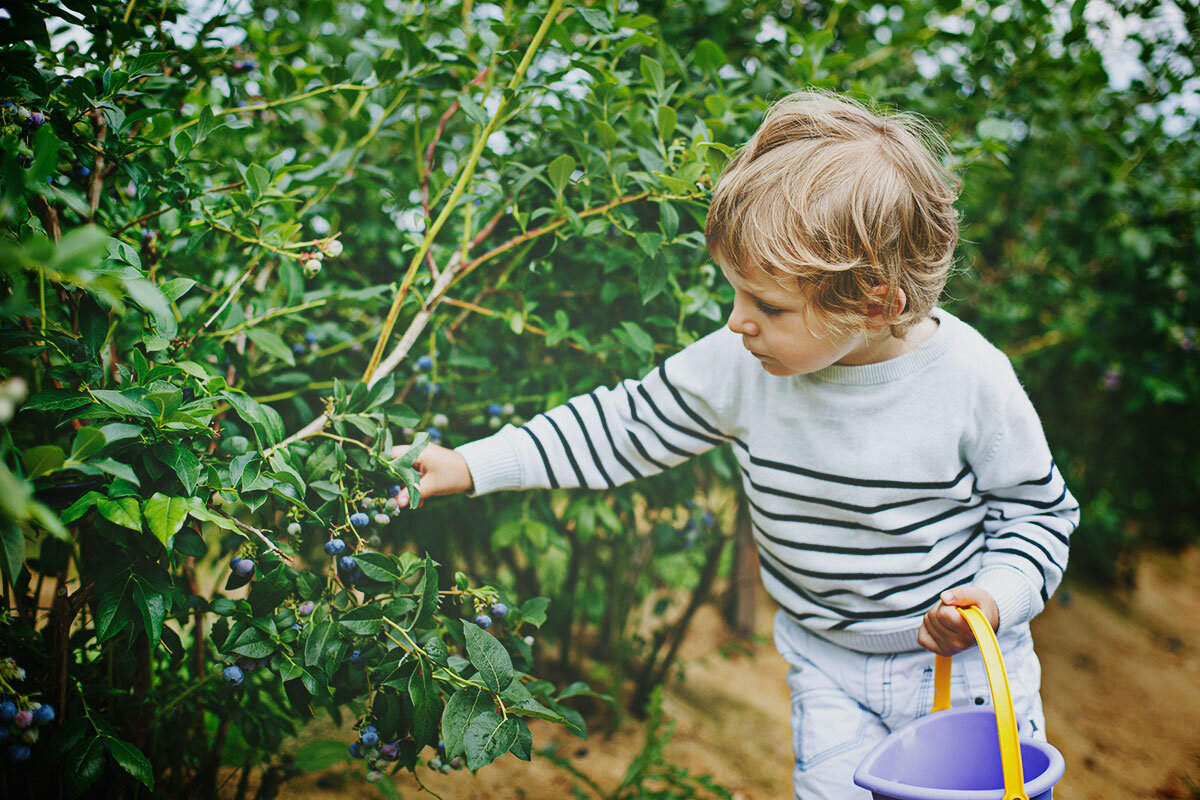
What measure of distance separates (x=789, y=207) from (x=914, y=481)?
1.65ft

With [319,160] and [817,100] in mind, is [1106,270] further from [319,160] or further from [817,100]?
[319,160]

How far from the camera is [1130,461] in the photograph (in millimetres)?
3035

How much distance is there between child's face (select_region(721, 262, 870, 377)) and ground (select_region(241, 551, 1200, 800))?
1.26m

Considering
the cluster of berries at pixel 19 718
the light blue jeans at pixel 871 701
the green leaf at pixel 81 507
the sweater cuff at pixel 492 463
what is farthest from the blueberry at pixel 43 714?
the light blue jeans at pixel 871 701

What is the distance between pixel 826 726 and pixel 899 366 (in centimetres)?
63

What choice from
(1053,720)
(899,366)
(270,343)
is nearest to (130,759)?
(270,343)

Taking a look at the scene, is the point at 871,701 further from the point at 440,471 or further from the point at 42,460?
the point at 42,460

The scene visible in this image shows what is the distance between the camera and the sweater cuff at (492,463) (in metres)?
1.27

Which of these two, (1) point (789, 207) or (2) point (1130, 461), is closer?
(1) point (789, 207)

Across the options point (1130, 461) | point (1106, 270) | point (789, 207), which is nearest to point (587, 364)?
point (789, 207)

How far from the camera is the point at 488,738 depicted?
95 centimetres

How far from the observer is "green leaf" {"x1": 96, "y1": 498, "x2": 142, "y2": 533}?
821mm

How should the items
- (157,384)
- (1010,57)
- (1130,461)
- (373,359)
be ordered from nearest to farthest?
1. (157,384)
2. (373,359)
3. (1010,57)
4. (1130,461)

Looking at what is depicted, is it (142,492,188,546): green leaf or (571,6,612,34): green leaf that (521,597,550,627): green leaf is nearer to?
(142,492,188,546): green leaf
